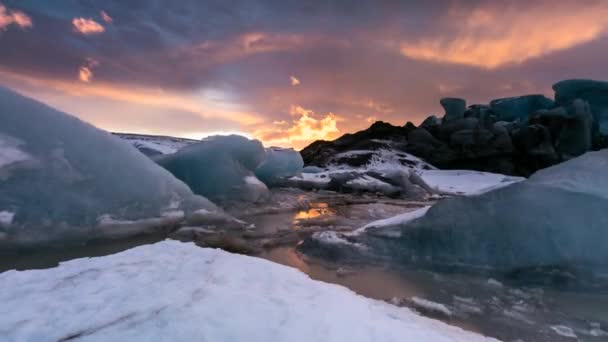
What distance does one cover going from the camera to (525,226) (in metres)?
4.67

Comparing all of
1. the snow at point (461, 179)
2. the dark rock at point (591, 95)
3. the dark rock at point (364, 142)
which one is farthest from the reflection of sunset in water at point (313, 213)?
the dark rock at point (591, 95)

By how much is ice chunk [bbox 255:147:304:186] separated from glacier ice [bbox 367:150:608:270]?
53.6 feet

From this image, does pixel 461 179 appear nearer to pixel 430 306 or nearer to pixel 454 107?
pixel 454 107

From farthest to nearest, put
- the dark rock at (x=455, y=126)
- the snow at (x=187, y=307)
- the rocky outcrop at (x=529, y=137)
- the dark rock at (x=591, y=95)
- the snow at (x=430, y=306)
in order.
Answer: the dark rock at (x=455, y=126) < the dark rock at (x=591, y=95) < the rocky outcrop at (x=529, y=137) < the snow at (x=430, y=306) < the snow at (x=187, y=307)

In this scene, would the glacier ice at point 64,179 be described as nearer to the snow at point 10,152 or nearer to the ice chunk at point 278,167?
the snow at point 10,152

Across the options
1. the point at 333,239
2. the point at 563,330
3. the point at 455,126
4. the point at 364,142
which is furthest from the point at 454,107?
the point at 563,330

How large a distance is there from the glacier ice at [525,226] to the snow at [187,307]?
2405mm

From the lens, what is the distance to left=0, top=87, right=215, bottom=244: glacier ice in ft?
16.8

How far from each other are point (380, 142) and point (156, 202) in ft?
131

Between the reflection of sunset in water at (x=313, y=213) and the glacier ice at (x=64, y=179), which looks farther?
the reflection of sunset in water at (x=313, y=213)

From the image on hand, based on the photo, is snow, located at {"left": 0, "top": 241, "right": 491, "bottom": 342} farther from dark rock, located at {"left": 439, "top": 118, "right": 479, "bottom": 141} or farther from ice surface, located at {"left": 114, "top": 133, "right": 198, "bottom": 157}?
dark rock, located at {"left": 439, "top": 118, "right": 479, "bottom": 141}

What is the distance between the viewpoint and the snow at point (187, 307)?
184cm

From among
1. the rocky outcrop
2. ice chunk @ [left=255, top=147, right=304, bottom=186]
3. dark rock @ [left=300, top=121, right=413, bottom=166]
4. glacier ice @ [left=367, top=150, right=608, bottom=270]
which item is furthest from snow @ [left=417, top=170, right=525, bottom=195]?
glacier ice @ [left=367, top=150, right=608, bottom=270]

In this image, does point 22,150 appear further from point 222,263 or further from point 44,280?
point 222,263
